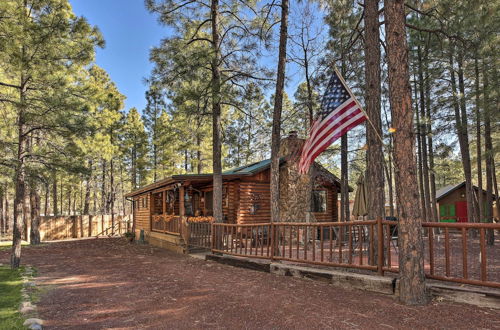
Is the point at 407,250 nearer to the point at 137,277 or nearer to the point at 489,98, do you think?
the point at 137,277

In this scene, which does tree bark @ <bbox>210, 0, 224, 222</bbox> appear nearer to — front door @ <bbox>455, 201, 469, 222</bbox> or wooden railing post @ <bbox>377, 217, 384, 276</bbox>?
wooden railing post @ <bbox>377, 217, 384, 276</bbox>

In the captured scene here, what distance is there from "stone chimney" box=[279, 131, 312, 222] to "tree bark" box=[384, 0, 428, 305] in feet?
31.4

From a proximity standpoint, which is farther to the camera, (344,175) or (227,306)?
(344,175)

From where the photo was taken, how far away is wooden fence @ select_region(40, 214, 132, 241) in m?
19.5

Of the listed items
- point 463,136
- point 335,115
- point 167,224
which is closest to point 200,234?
point 167,224

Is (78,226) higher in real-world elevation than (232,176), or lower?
lower

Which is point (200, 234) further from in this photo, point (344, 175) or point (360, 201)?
point (344, 175)

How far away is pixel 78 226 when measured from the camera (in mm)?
21062

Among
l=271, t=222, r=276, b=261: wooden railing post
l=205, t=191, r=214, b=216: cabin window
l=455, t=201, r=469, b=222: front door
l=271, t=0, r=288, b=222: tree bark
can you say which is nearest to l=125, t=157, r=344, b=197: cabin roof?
l=205, t=191, r=214, b=216: cabin window

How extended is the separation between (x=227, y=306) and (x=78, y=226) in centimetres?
1978

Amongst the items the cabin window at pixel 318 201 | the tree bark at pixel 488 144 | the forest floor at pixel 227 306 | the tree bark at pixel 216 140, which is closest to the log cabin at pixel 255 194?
the cabin window at pixel 318 201

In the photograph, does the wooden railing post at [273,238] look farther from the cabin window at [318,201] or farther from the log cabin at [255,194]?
the cabin window at [318,201]

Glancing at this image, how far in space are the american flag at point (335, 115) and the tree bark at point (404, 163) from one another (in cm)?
56

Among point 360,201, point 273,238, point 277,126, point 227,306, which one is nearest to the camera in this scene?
point 227,306
